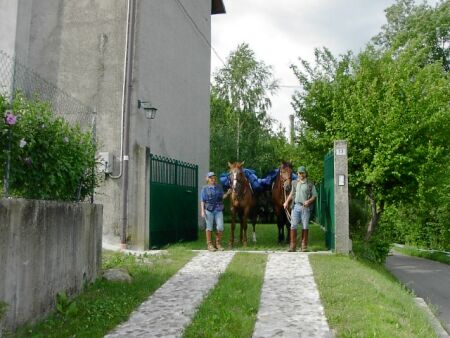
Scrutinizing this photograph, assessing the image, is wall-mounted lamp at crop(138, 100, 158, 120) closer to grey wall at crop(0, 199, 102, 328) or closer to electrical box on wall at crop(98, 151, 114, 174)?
electrical box on wall at crop(98, 151, 114, 174)

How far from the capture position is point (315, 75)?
16.1 meters

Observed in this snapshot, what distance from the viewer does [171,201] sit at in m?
13.7

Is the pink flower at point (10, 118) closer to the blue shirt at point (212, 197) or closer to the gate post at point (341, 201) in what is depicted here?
the blue shirt at point (212, 197)

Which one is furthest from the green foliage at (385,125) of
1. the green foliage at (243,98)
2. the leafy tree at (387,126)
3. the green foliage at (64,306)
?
the green foliage at (243,98)

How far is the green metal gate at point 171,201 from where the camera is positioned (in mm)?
12617

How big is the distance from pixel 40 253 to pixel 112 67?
798 centimetres

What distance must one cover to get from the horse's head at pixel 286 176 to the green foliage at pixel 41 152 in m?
6.88

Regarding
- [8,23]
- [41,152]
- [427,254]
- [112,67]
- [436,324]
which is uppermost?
[8,23]

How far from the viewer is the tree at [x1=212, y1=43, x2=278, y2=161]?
117 feet

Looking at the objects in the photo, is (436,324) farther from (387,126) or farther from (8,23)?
(8,23)

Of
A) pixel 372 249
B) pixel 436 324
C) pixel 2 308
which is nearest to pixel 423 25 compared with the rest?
pixel 372 249

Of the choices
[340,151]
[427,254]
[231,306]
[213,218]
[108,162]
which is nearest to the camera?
[231,306]

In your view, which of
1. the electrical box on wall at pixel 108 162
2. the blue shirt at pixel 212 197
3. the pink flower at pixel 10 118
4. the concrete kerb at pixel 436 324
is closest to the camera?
the pink flower at pixel 10 118

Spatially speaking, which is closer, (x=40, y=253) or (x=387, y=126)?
(x=40, y=253)
